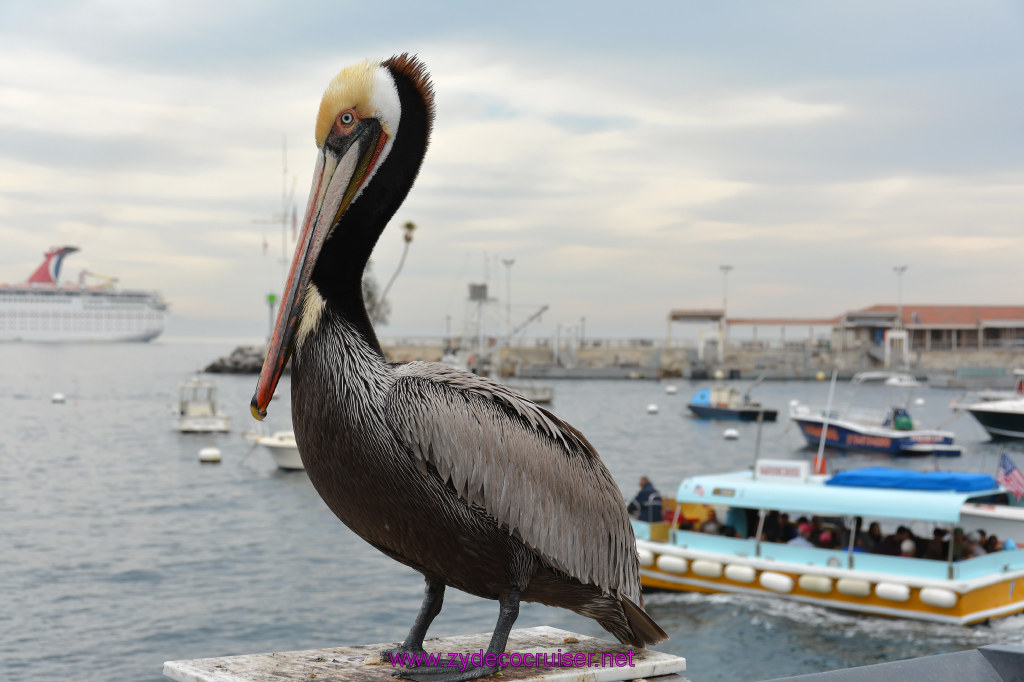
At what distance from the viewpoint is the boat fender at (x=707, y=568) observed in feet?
58.3

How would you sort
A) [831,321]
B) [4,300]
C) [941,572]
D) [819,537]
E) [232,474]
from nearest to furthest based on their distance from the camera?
1. [941,572]
2. [819,537]
3. [232,474]
4. [831,321]
5. [4,300]

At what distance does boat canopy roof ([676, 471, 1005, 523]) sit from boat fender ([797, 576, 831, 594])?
109cm

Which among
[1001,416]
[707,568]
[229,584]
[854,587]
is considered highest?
[1001,416]

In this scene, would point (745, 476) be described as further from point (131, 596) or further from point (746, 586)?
point (131, 596)

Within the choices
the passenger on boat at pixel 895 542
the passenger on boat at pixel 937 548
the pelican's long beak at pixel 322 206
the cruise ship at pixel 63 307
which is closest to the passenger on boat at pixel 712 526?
the passenger on boat at pixel 895 542

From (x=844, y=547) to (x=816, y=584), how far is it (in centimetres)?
A: 96

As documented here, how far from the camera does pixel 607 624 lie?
4117 millimetres

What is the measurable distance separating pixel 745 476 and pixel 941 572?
4.19 m

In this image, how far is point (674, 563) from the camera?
18109 millimetres

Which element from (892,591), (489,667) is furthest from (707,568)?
(489,667)

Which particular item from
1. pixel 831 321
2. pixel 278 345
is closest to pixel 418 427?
pixel 278 345

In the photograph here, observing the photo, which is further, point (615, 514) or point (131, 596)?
point (131, 596)

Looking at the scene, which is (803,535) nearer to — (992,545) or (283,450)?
(992,545)

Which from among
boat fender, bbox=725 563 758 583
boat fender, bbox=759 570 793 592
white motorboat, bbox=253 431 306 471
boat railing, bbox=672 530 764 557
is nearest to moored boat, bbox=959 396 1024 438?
white motorboat, bbox=253 431 306 471
